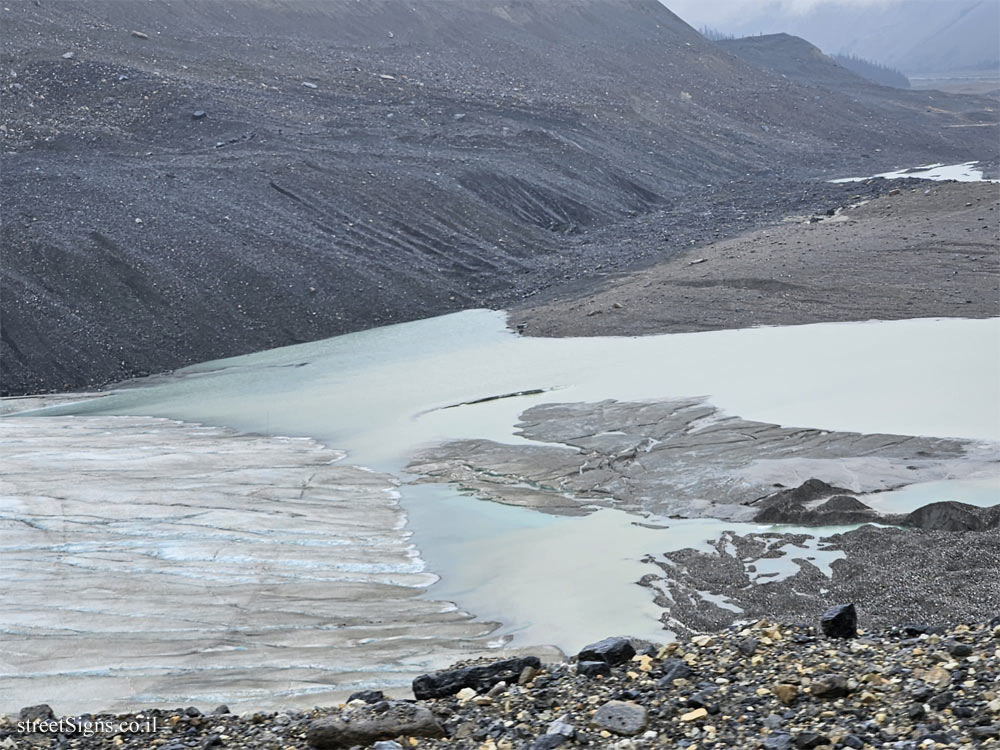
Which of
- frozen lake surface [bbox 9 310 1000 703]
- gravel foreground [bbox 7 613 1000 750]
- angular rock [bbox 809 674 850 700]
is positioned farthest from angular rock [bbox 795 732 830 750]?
frozen lake surface [bbox 9 310 1000 703]

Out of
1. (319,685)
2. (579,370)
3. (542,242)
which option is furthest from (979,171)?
(319,685)

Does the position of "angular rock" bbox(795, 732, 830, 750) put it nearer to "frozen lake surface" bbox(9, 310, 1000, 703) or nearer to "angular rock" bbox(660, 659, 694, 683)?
"angular rock" bbox(660, 659, 694, 683)

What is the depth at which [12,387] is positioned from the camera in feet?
73.3

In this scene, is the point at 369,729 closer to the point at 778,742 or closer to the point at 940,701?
the point at 778,742

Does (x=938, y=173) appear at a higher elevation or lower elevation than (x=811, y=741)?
higher

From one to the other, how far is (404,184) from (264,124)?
6.35 m

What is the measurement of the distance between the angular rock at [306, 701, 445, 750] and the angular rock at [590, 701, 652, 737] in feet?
3.18

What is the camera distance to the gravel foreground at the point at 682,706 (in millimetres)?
6117

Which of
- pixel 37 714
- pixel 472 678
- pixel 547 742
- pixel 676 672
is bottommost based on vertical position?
pixel 37 714

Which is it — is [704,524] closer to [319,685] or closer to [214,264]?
[319,685]

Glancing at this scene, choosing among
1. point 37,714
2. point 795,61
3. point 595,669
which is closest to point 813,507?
point 595,669

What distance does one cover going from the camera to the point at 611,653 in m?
7.77

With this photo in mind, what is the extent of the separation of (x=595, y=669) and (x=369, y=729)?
1.57 m

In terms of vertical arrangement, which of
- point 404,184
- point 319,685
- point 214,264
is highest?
point 404,184
